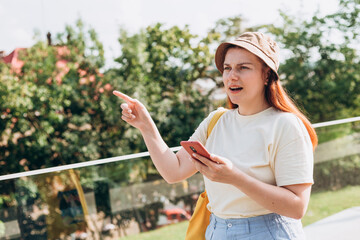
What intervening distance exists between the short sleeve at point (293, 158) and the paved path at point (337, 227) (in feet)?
5.35

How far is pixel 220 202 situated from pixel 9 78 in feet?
35.5

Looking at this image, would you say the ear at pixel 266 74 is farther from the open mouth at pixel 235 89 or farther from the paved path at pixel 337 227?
the paved path at pixel 337 227

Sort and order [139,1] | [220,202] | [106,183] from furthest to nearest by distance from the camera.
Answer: [139,1], [106,183], [220,202]

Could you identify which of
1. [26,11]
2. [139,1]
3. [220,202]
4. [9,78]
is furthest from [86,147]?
[220,202]

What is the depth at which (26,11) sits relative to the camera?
14508 mm

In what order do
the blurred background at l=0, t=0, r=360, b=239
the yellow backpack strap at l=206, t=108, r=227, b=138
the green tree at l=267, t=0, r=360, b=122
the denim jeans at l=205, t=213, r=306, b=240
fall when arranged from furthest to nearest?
the green tree at l=267, t=0, r=360, b=122 → the blurred background at l=0, t=0, r=360, b=239 → the yellow backpack strap at l=206, t=108, r=227, b=138 → the denim jeans at l=205, t=213, r=306, b=240

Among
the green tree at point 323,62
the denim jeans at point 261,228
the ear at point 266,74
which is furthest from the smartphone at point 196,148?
the green tree at point 323,62

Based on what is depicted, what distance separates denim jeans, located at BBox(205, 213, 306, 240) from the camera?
122cm

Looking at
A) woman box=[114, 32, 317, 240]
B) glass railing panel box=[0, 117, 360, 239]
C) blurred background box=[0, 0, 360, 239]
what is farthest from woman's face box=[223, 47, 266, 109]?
blurred background box=[0, 0, 360, 239]

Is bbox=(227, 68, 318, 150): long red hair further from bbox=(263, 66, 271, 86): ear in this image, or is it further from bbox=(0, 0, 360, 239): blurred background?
bbox=(0, 0, 360, 239): blurred background

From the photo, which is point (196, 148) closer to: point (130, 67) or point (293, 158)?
point (293, 158)

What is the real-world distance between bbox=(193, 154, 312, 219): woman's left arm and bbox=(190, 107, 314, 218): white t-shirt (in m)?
0.03

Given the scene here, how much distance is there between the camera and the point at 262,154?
3.95ft

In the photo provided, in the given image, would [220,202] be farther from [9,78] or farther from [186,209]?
[9,78]
